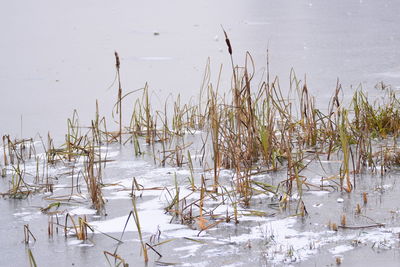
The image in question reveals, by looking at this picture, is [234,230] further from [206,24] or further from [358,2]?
[358,2]


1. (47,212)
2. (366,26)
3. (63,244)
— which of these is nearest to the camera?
(63,244)

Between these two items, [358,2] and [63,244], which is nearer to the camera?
[63,244]

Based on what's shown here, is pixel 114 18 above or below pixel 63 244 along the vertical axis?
above

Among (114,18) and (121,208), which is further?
(114,18)

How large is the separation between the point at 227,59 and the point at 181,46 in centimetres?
132

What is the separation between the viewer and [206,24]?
1234 cm

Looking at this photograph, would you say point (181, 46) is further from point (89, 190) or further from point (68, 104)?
point (89, 190)

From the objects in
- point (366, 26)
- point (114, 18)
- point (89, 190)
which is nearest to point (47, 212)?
point (89, 190)

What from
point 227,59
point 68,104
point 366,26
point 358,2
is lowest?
point 68,104

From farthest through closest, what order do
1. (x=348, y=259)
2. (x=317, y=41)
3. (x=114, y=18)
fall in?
(x=114, y=18) → (x=317, y=41) → (x=348, y=259)

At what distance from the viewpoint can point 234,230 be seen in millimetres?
3158

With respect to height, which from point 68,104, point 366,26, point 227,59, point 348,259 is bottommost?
point 348,259

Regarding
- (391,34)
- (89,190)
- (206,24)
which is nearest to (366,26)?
(391,34)

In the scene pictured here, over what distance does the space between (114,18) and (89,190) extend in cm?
990
